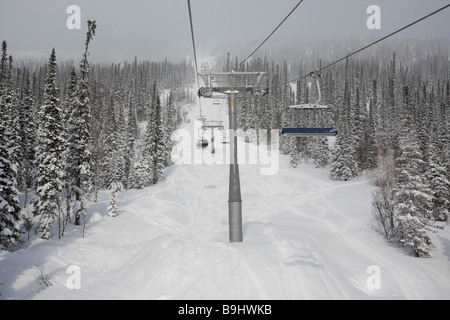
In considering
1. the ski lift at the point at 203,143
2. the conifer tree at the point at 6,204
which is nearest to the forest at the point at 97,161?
the conifer tree at the point at 6,204

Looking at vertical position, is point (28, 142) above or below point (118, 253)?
above

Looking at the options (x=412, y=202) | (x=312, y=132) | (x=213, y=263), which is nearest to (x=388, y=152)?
(x=412, y=202)

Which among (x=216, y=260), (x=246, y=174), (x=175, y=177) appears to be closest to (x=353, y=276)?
(x=216, y=260)

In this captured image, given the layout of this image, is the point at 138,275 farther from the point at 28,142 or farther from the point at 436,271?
the point at 28,142

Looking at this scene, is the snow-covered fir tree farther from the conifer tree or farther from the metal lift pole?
the metal lift pole

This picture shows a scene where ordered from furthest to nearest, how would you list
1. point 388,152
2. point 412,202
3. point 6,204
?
point 388,152 < point 412,202 < point 6,204

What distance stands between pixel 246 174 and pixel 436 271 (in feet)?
112

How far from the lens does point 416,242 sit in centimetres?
1759

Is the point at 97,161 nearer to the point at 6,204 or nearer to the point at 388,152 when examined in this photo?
the point at 6,204

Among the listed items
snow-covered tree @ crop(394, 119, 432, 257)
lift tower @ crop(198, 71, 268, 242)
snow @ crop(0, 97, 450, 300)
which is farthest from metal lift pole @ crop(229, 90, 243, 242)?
snow-covered tree @ crop(394, 119, 432, 257)

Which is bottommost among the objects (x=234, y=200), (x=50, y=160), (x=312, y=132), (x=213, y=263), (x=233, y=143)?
(x=213, y=263)

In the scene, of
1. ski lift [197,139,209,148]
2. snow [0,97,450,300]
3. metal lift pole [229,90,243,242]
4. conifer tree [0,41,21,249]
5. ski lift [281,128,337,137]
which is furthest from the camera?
ski lift [197,139,209,148]

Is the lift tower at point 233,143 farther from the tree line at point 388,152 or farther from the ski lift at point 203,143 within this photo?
the ski lift at point 203,143
